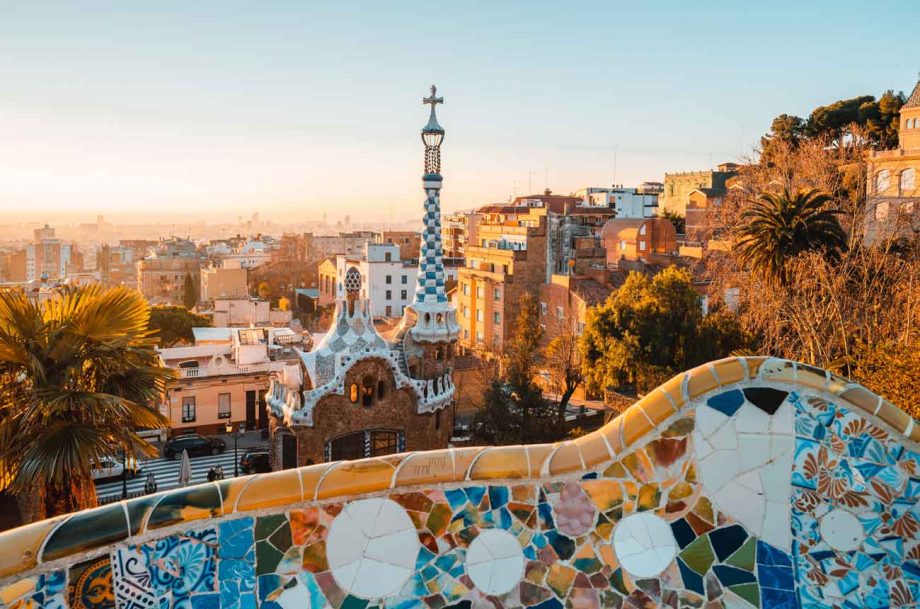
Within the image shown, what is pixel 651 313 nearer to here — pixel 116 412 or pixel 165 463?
pixel 165 463

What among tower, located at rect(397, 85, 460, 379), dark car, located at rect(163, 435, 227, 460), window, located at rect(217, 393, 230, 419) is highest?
tower, located at rect(397, 85, 460, 379)

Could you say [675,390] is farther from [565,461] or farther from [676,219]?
[676,219]

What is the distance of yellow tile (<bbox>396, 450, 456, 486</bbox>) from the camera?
132 inches

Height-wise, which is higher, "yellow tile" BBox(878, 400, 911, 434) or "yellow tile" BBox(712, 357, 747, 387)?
"yellow tile" BBox(712, 357, 747, 387)

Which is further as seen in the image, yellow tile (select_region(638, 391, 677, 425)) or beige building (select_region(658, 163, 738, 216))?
beige building (select_region(658, 163, 738, 216))

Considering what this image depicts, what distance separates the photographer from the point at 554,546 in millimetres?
3451

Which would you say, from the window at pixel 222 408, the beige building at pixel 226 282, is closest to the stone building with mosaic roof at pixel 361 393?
the window at pixel 222 408

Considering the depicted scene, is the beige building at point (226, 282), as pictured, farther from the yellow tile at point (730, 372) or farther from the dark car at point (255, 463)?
the yellow tile at point (730, 372)

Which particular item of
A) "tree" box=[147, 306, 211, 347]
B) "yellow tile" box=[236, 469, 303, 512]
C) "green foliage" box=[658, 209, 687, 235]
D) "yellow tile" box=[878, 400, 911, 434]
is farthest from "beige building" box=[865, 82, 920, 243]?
"tree" box=[147, 306, 211, 347]

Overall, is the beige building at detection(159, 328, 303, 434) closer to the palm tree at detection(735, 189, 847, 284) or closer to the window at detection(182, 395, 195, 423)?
the window at detection(182, 395, 195, 423)

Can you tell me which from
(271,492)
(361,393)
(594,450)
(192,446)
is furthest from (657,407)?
(192,446)

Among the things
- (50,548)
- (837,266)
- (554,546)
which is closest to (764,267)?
(837,266)

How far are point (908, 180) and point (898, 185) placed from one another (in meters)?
1.80

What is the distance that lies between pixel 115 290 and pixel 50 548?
4.34 m
